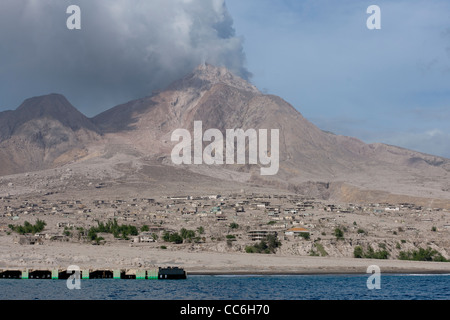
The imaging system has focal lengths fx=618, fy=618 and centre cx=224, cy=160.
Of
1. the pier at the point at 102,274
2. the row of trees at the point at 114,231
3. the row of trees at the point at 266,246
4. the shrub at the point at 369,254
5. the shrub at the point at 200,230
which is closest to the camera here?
the pier at the point at 102,274

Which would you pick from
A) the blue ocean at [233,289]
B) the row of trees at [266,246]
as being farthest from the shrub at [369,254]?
the blue ocean at [233,289]

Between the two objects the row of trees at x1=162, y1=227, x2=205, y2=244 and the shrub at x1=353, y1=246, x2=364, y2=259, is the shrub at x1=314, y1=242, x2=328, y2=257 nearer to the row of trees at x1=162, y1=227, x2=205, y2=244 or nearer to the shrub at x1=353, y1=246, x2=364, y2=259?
the shrub at x1=353, y1=246, x2=364, y2=259

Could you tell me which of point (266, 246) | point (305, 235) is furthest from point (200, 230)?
point (266, 246)

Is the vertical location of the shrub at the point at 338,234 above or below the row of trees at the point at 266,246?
above

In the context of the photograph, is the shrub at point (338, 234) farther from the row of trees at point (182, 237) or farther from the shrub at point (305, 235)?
the row of trees at point (182, 237)

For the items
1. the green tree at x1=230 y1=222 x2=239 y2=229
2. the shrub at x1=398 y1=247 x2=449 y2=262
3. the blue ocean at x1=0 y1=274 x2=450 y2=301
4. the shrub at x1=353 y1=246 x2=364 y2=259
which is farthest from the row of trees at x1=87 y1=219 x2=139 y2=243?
the shrub at x1=398 y1=247 x2=449 y2=262
